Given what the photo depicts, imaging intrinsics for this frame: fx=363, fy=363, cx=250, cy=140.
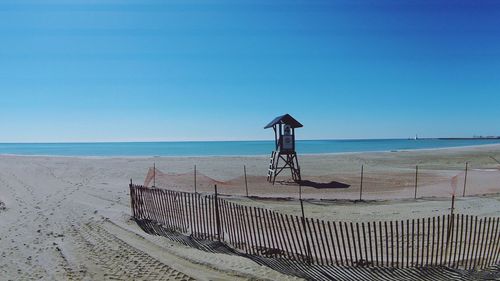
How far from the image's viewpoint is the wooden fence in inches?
298

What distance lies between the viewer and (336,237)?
7.97m

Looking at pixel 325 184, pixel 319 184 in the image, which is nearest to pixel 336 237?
pixel 325 184

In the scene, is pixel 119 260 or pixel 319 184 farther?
pixel 319 184

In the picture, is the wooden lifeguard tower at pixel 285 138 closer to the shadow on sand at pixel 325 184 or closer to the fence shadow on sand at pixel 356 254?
the shadow on sand at pixel 325 184

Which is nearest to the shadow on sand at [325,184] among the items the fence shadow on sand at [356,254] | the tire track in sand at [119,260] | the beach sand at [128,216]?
the beach sand at [128,216]

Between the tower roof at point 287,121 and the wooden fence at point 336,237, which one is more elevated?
the tower roof at point 287,121

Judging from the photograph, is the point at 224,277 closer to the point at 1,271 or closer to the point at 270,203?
the point at 1,271

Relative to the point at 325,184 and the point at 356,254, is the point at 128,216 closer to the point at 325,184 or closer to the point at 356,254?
the point at 356,254

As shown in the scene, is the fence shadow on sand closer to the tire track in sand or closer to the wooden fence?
the wooden fence

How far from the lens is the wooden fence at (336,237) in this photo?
298 inches

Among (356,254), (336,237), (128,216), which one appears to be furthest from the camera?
(128,216)

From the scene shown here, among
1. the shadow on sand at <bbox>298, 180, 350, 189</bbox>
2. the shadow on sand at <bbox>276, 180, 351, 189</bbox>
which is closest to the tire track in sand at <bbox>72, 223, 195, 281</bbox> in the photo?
the shadow on sand at <bbox>276, 180, 351, 189</bbox>

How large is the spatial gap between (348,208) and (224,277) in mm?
8543

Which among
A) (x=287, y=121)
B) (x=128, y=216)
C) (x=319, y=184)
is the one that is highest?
(x=287, y=121)
